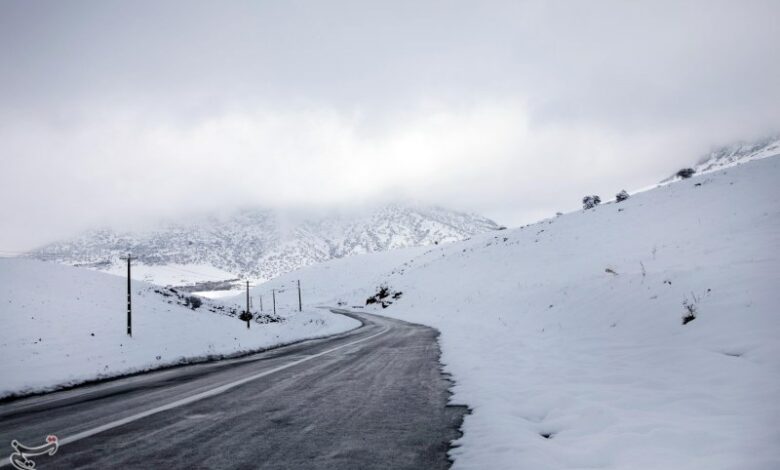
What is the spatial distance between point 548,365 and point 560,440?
5.20m

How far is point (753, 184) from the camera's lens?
37906mm

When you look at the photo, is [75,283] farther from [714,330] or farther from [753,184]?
[753,184]

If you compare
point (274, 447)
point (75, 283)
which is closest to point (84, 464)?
point (274, 447)

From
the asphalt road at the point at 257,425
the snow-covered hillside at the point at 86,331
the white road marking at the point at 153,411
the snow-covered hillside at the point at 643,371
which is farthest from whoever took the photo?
the snow-covered hillside at the point at 86,331

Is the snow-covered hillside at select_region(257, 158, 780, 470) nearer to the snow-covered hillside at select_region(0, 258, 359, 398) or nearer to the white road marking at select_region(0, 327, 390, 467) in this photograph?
the white road marking at select_region(0, 327, 390, 467)

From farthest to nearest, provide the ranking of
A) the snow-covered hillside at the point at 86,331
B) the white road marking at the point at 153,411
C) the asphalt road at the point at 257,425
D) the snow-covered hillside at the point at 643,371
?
the snow-covered hillside at the point at 86,331, the white road marking at the point at 153,411, the snow-covered hillside at the point at 643,371, the asphalt road at the point at 257,425

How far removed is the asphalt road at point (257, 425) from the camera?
3.62m

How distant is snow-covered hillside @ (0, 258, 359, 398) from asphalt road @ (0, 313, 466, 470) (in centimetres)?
684

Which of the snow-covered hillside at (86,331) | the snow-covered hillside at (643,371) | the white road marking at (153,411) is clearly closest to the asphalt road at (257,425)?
the white road marking at (153,411)

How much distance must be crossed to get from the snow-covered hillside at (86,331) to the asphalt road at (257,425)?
6844 millimetres

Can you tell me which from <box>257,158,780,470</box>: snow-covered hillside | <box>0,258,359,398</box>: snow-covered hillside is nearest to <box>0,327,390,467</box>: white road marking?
<box>257,158,780,470</box>: snow-covered hillside

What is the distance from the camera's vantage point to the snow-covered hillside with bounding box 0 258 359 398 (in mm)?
14477

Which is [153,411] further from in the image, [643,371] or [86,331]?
[86,331]

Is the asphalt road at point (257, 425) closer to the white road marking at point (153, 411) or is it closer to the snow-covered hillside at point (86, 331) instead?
the white road marking at point (153, 411)
